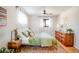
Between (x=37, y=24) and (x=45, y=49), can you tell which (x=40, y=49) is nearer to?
(x=45, y=49)

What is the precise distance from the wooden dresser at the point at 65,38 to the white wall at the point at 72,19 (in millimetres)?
71

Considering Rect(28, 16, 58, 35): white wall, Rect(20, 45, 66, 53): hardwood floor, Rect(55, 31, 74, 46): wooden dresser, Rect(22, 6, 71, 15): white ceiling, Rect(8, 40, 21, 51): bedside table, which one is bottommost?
Rect(20, 45, 66, 53): hardwood floor

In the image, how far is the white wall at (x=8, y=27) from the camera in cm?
187

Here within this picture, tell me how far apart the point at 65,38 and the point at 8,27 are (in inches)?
34.7

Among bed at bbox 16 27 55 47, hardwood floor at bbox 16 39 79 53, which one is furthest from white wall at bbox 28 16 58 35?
hardwood floor at bbox 16 39 79 53

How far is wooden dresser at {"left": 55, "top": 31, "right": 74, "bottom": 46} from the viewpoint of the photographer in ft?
6.43

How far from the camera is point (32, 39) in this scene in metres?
1.95

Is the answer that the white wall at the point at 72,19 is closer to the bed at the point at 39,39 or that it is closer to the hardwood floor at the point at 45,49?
the hardwood floor at the point at 45,49

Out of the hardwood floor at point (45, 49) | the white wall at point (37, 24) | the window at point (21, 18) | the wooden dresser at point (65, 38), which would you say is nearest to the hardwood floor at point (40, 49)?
the hardwood floor at point (45, 49)

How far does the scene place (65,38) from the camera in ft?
6.59

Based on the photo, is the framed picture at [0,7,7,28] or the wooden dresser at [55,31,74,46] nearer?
the framed picture at [0,7,7,28]

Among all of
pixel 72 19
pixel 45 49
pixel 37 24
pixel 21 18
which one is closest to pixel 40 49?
pixel 45 49

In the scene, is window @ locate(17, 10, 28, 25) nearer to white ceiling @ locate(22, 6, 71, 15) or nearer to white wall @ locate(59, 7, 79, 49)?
white ceiling @ locate(22, 6, 71, 15)

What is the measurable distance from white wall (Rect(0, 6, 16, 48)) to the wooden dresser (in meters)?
0.67
